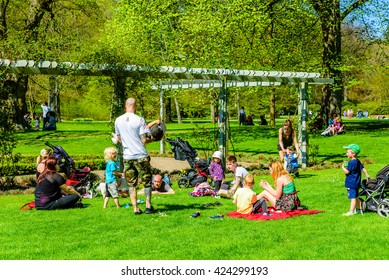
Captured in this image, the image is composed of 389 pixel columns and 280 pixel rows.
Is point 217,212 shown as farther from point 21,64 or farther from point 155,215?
point 21,64

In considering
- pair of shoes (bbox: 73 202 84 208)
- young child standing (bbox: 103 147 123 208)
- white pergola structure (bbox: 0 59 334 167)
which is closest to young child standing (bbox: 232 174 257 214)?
young child standing (bbox: 103 147 123 208)

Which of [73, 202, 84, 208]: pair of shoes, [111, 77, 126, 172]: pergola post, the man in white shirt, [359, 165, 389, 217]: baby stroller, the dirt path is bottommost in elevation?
the dirt path

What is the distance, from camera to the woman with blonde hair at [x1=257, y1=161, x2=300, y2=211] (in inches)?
428

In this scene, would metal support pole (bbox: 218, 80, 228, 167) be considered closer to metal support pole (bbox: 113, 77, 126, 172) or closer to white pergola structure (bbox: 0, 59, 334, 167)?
white pergola structure (bbox: 0, 59, 334, 167)

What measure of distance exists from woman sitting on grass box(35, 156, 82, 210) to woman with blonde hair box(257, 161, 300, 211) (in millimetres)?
3825

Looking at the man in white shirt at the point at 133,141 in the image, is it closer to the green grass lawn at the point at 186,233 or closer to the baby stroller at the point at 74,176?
the green grass lawn at the point at 186,233

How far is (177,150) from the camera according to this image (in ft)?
62.4

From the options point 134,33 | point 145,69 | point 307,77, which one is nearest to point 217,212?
point 145,69

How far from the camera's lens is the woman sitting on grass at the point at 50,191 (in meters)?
11.9

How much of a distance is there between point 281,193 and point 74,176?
643 centimetres

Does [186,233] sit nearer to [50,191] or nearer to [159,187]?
[50,191]

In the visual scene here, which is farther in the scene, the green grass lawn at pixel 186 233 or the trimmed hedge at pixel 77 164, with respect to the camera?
the trimmed hedge at pixel 77 164

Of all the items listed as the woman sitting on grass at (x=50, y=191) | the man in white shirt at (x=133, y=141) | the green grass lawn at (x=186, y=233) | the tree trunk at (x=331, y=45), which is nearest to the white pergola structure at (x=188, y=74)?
the green grass lawn at (x=186, y=233)

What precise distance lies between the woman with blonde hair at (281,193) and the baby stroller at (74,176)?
5.25m
